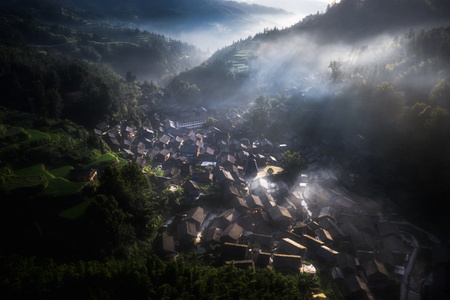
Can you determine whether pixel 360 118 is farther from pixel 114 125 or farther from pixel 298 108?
pixel 114 125

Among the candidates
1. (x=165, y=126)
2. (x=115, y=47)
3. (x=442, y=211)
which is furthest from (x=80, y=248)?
(x=115, y=47)

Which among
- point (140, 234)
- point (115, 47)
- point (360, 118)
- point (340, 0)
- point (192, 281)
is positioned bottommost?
point (140, 234)

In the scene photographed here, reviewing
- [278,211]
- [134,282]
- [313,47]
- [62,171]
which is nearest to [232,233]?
[278,211]

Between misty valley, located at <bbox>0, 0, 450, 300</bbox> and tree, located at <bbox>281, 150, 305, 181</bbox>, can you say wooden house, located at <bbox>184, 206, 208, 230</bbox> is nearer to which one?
misty valley, located at <bbox>0, 0, 450, 300</bbox>

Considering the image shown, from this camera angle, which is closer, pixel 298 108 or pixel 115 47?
pixel 298 108

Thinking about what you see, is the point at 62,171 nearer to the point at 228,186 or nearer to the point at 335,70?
the point at 228,186

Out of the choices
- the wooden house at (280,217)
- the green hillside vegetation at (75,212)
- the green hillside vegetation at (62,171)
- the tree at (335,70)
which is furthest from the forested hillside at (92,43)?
the wooden house at (280,217)

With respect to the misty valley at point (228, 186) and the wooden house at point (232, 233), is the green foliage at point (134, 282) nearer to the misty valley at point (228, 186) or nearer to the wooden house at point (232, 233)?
the misty valley at point (228, 186)

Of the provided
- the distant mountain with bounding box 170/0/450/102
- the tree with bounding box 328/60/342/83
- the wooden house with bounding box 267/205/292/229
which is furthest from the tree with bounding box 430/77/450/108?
the wooden house with bounding box 267/205/292/229
